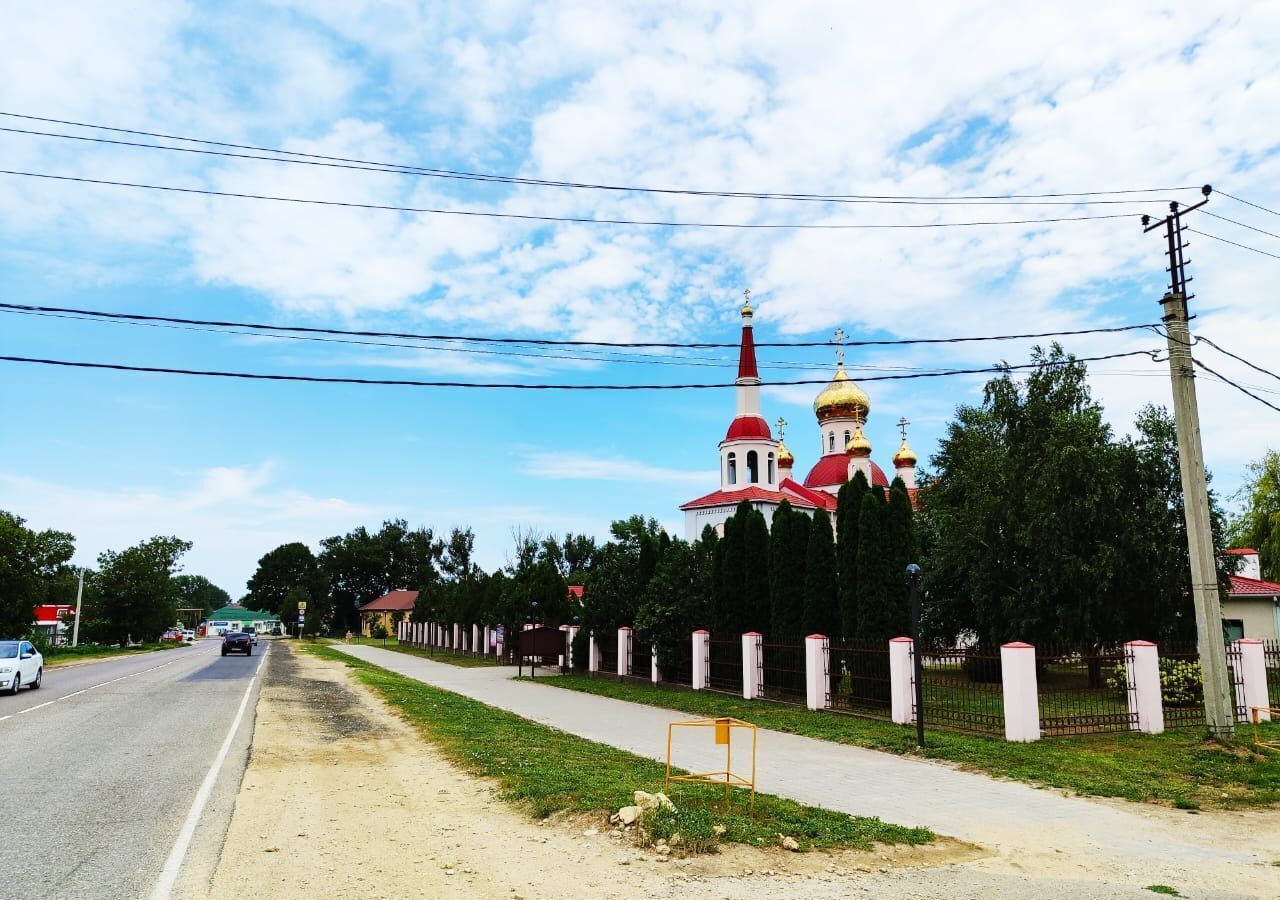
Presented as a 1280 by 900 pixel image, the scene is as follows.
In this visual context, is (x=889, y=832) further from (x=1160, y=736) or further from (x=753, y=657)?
(x=753, y=657)

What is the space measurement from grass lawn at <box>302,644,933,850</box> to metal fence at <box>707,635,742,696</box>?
6.84m

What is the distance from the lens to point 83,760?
10430 millimetres

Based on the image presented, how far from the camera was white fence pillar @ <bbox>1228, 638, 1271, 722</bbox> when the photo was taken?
1497 cm

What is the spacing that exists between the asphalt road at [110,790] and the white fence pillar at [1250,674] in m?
16.1

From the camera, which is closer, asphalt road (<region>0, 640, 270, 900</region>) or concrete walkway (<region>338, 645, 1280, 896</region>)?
asphalt road (<region>0, 640, 270, 900</region>)

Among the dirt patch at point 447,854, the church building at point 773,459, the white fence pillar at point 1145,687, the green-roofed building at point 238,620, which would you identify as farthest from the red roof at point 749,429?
the green-roofed building at point 238,620

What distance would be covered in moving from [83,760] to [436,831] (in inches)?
237

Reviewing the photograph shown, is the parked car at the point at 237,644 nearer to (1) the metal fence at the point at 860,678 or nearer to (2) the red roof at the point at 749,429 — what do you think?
(2) the red roof at the point at 749,429

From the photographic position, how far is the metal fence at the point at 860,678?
15.9 meters

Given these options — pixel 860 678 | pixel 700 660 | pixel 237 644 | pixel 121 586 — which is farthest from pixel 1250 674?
pixel 121 586

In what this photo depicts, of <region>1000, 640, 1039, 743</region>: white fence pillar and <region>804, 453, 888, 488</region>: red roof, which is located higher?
<region>804, 453, 888, 488</region>: red roof

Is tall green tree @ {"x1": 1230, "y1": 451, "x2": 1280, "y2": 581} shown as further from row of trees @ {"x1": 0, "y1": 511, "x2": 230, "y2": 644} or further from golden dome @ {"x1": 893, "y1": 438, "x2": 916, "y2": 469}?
row of trees @ {"x1": 0, "y1": 511, "x2": 230, "y2": 644}

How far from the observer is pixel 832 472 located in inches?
2160

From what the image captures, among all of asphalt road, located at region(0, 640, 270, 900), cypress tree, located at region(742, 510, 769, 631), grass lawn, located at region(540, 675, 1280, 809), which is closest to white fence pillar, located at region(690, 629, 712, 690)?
cypress tree, located at region(742, 510, 769, 631)
